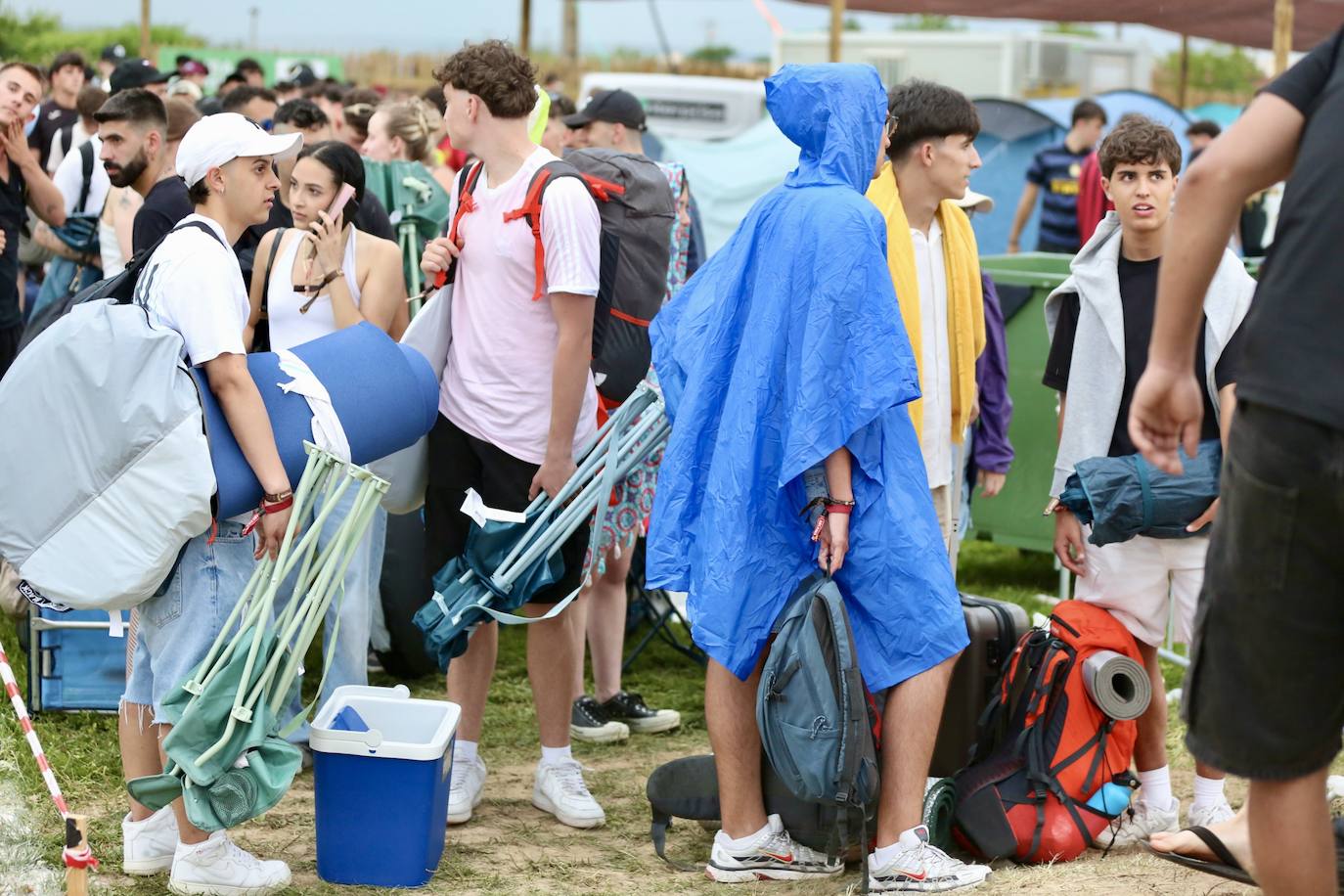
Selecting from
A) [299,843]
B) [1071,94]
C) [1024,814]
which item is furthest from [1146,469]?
[1071,94]

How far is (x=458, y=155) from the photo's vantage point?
1119cm

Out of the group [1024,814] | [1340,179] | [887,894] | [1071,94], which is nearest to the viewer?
[1340,179]

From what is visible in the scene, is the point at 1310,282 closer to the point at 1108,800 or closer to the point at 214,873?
the point at 1108,800

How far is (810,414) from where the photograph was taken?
339cm

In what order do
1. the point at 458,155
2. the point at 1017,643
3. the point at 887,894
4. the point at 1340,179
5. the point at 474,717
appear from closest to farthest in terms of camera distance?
1. the point at 1340,179
2. the point at 887,894
3. the point at 1017,643
4. the point at 474,717
5. the point at 458,155

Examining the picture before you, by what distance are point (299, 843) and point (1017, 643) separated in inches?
77.0

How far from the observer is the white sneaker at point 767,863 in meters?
3.76

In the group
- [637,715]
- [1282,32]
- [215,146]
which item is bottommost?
[637,715]

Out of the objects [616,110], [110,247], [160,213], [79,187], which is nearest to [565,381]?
[160,213]

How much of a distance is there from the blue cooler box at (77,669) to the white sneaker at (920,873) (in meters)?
2.61

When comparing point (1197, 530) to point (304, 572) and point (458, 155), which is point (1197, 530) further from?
point (458, 155)

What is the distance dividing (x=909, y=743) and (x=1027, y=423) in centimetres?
347

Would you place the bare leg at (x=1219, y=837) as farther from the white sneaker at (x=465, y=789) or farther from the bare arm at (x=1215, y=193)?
the white sneaker at (x=465, y=789)

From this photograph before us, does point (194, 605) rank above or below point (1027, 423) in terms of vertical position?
above
